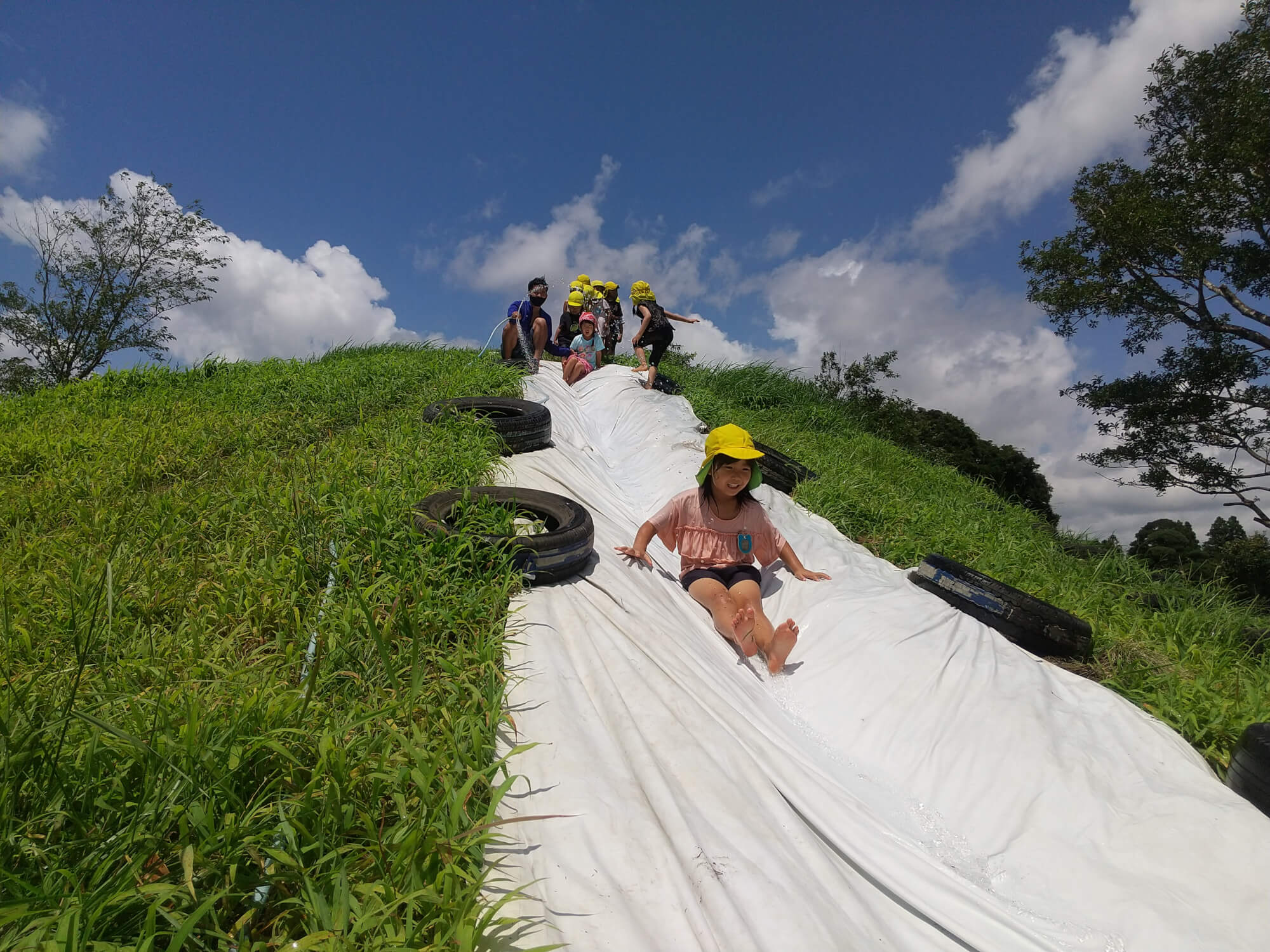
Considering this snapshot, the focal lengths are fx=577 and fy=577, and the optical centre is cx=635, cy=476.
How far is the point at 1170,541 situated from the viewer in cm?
1331

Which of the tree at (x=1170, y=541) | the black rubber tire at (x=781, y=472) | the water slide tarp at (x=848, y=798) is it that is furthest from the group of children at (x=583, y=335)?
the tree at (x=1170, y=541)

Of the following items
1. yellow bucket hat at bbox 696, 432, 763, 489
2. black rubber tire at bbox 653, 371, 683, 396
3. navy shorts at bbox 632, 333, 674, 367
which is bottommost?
yellow bucket hat at bbox 696, 432, 763, 489

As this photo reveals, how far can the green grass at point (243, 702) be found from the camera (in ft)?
4.02

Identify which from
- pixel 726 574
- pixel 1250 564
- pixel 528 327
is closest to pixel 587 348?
pixel 528 327

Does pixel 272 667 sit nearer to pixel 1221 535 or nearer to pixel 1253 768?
pixel 1253 768

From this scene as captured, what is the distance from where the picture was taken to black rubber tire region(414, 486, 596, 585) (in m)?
2.86

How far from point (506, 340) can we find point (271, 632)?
726 cm

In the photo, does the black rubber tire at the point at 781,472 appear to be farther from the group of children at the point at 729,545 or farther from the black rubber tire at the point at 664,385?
the black rubber tire at the point at 664,385

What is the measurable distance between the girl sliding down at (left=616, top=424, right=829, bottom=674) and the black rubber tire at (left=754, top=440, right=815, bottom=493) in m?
1.95

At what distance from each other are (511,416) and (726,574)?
2.70 metres

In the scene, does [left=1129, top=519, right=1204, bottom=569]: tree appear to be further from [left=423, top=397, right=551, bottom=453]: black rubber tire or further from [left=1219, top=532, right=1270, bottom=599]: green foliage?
[left=423, top=397, right=551, bottom=453]: black rubber tire

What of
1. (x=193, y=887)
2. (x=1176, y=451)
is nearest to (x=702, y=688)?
(x=193, y=887)

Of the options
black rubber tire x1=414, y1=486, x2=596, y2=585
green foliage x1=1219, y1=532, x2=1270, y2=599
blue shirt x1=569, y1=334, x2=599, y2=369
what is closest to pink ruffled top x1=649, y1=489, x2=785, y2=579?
black rubber tire x1=414, y1=486, x2=596, y2=585

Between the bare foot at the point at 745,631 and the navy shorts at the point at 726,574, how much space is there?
33 cm
